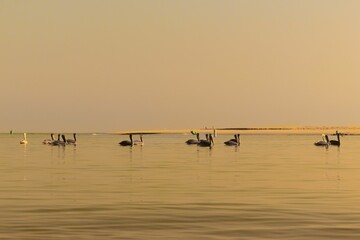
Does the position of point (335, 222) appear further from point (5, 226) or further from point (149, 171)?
point (149, 171)

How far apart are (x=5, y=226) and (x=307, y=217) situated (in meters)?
8.73

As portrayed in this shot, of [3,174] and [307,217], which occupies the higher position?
[3,174]

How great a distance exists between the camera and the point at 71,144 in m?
120

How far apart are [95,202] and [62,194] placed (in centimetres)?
353

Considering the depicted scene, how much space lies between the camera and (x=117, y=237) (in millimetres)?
18422

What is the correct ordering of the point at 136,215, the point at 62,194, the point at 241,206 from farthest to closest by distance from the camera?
1. the point at 62,194
2. the point at 241,206
3. the point at 136,215

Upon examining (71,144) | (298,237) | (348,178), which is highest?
(71,144)

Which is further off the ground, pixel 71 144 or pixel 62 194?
pixel 71 144

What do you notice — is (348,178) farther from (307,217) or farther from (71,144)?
(71,144)

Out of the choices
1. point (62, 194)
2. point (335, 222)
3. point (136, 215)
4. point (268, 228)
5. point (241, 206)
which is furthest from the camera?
point (62, 194)

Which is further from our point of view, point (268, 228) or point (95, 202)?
point (95, 202)

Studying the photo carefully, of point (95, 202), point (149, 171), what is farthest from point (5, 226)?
point (149, 171)

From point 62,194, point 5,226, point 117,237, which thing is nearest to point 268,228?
point 117,237

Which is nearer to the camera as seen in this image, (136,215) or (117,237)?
(117,237)
